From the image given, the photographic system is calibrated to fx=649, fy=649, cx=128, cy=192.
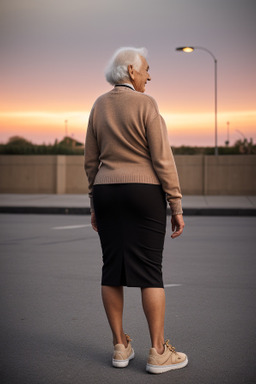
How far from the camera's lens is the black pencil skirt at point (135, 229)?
382 cm

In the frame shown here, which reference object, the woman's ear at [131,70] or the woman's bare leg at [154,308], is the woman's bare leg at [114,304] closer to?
the woman's bare leg at [154,308]

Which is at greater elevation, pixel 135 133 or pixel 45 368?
pixel 135 133

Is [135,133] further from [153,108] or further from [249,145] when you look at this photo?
[249,145]

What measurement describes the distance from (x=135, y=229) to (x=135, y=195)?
204 millimetres

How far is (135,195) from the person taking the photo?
3805 millimetres

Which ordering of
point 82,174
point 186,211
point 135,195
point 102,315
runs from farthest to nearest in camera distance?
point 82,174
point 186,211
point 102,315
point 135,195

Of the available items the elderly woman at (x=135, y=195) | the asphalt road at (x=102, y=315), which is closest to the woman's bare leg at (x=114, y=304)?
the elderly woman at (x=135, y=195)

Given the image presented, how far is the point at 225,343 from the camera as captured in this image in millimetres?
4582

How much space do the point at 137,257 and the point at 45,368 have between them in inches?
36.5

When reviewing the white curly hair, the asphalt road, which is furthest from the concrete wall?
the white curly hair

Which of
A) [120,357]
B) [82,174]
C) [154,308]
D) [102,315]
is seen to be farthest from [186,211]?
[154,308]

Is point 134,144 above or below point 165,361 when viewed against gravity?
above

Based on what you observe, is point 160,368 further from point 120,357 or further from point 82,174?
point 82,174

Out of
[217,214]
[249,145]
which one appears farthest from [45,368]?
[249,145]
